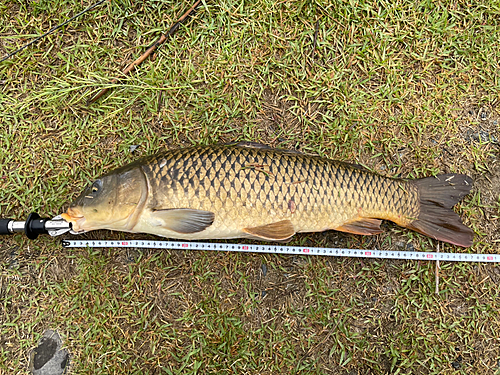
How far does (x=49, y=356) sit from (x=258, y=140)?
2154 mm

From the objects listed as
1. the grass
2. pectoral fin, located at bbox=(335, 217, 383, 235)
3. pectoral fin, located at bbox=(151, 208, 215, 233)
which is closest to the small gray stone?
the grass

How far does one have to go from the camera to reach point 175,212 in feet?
6.40

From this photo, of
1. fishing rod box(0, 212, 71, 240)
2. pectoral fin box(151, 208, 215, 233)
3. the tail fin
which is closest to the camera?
pectoral fin box(151, 208, 215, 233)

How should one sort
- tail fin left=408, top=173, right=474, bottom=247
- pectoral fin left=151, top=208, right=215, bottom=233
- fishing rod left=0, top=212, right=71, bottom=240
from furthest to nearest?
1. tail fin left=408, top=173, right=474, bottom=247
2. fishing rod left=0, top=212, right=71, bottom=240
3. pectoral fin left=151, top=208, right=215, bottom=233

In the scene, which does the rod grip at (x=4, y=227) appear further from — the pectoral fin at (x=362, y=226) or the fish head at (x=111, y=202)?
the pectoral fin at (x=362, y=226)

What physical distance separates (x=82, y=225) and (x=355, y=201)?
1748 mm

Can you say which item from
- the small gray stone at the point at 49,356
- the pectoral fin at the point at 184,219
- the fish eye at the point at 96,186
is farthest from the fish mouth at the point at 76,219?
the small gray stone at the point at 49,356

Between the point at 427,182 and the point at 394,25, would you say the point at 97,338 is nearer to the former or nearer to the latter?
the point at 427,182

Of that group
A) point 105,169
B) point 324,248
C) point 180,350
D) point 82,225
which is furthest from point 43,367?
point 324,248

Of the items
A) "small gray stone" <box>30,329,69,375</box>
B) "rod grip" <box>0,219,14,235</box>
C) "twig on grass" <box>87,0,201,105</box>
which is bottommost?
"small gray stone" <box>30,329,69,375</box>

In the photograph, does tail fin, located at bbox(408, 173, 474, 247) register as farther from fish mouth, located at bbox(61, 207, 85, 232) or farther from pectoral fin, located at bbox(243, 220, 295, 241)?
fish mouth, located at bbox(61, 207, 85, 232)

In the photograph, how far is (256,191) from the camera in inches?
78.0

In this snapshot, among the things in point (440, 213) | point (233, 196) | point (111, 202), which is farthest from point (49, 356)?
point (440, 213)

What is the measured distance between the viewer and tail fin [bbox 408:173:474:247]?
2.25m
